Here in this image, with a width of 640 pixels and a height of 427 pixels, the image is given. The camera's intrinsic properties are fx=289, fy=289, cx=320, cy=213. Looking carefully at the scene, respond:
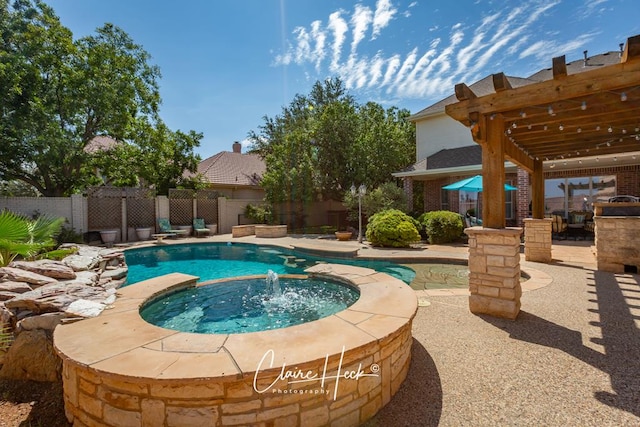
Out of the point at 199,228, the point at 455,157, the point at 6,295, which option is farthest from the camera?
the point at 199,228

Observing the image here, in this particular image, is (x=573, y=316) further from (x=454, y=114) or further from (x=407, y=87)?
(x=407, y=87)

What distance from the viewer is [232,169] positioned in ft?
74.1

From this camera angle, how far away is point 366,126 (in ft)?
55.4

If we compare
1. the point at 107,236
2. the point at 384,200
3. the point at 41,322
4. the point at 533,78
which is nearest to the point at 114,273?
the point at 41,322

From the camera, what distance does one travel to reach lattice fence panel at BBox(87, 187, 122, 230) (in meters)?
13.6

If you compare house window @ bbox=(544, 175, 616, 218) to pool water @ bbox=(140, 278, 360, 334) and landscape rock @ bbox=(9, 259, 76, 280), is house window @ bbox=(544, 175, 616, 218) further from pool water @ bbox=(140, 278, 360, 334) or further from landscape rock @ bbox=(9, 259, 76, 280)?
landscape rock @ bbox=(9, 259, 76, 280)

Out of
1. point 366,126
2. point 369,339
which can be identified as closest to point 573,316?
point 369,339

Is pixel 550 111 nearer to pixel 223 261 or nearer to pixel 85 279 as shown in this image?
pixel 85 279

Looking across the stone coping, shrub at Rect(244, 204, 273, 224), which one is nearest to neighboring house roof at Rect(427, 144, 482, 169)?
shrub at Rect(244, 204, 273, 224)

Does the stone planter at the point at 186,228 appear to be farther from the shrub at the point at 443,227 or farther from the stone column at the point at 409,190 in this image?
the shrub at the point at 443,227

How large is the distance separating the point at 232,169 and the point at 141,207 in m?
8.58

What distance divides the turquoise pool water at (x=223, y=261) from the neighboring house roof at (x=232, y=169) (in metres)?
9.12

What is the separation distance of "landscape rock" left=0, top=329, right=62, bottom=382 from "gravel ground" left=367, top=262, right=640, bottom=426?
10.6 ft

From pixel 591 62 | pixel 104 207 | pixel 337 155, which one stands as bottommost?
pixel 104 207
